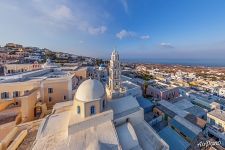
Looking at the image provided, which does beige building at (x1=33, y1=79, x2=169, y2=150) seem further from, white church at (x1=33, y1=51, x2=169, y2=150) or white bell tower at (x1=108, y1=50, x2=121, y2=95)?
white bell tower at (x1=108, y1=50, x2=121, y2=95)

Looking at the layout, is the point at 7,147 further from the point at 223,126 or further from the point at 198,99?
the point at 198,99

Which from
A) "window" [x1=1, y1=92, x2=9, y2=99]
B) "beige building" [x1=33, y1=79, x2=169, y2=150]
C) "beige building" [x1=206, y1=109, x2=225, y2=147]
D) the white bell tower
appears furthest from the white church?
"beige building" [x1=206, y1=109, x2=225, y2=147]

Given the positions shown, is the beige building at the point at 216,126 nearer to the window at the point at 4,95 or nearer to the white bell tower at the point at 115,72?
the white bell tower at the point at 115,72

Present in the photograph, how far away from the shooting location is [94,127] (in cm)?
1028

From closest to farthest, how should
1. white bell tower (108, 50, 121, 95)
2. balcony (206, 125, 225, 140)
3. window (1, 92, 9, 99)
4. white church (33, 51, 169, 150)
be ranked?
white church (33, 51, 169, 150), window (1, 92, 9, 99), balcony (206, 125, 225, 140), white bell tower (108, 50, 121, 95)

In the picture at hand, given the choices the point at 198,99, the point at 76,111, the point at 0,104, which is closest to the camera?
the point at 76,111

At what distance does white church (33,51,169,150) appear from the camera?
8.91 m

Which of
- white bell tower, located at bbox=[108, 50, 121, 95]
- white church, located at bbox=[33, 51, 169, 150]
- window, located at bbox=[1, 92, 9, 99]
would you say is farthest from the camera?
white bell tower, located at bbox=[108, 50, 121, 95]

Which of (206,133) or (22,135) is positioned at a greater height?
(22,135)

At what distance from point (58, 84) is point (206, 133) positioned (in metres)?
20.3

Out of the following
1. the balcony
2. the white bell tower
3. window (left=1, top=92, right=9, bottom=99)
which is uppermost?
the white bell tower

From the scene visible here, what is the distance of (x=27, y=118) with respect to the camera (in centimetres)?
1391

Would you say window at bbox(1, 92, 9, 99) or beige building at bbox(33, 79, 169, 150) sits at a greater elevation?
window at bbox(1, 92, 9, 99)

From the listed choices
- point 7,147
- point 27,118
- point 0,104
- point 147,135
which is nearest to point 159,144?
point 147,135
